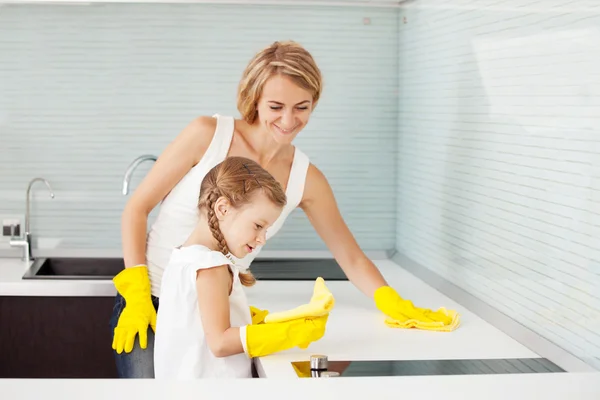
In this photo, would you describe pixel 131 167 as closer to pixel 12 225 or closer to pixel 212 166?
pixel 12 225

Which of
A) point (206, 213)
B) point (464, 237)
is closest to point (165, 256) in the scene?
point (206, 213)

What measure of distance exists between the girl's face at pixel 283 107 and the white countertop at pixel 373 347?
15.3 inches

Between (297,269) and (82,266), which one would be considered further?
(82,266)

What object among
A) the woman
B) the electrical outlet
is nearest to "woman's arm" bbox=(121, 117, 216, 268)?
the woman

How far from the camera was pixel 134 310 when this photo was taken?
1.73 m

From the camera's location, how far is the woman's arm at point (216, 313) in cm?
148

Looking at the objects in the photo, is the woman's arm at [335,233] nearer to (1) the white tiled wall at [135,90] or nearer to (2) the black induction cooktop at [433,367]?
(2) the black induction cooktop at [433,367]

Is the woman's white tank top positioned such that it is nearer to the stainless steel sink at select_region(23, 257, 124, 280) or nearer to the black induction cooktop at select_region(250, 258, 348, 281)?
the black induction cooktop at select_region(250, 258, 348, 281)

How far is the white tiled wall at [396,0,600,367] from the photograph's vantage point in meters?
1.45

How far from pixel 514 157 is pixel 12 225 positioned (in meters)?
Answer: 1.50

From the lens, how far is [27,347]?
2.31 metres

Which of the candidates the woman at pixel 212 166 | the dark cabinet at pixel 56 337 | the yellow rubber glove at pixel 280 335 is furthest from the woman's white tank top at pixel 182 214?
the dark cabinet at pixel 56 337

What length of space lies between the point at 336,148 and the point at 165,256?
2.92 feet

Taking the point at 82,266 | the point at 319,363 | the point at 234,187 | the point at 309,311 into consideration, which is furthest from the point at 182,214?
the point at 82,266
